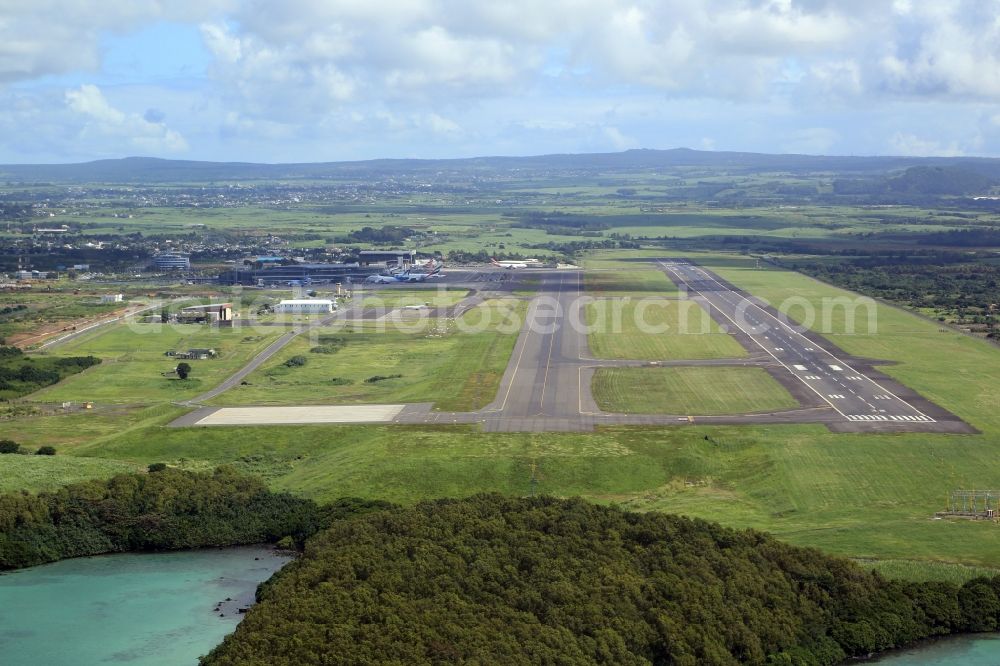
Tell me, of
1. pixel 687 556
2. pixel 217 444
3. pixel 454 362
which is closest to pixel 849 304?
pixel 454 362

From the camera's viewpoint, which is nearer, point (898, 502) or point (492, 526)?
point (492, 526)

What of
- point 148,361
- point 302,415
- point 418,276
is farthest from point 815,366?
point 418,276

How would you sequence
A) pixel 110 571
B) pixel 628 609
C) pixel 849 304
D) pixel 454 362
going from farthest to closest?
pixel 849 304 < pixel 454 362 < pixel 110 571 < pixel 628 609

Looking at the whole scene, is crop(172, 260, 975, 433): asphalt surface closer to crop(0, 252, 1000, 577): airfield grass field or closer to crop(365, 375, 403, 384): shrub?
crop(0, 252, 1000, 577): airfield grass field

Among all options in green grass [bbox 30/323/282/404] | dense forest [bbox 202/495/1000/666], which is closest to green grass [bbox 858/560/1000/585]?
dense forest [bbox 202/495/1000/666]

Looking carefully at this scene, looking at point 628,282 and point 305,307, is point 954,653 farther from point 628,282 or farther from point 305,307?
point 628,282

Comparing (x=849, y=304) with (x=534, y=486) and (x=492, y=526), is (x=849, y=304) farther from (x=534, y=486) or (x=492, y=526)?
(x=492, y=526)
